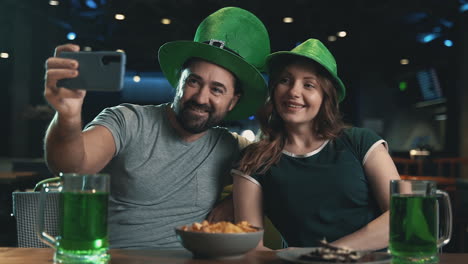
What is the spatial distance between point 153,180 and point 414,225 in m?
1.02

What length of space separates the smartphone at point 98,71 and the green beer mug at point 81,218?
18 cm

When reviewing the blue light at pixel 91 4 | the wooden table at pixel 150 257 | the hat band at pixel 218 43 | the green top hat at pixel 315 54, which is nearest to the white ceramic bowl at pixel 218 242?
the wooden table at pixel 150 257

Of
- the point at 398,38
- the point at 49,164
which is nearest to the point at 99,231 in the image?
the point at 49,164

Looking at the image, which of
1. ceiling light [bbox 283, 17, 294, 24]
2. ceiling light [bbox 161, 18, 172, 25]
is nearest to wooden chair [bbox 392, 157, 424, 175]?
ceiling light [bbox 283, 17, 294, 24]

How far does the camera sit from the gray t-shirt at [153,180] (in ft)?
6.01

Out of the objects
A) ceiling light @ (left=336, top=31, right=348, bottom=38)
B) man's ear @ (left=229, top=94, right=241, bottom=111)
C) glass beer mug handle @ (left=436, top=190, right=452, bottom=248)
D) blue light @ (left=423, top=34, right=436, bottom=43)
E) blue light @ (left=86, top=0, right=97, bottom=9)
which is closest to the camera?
glass beer mug handle @ (left=436, top=190, right=452, bottom=248)

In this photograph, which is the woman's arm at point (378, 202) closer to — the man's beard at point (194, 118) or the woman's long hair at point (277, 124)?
the woman's long hair at point (277, 124)

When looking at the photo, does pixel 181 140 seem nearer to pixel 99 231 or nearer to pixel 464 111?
pixel 99 231

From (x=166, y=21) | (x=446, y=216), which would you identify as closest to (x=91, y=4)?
(x=166, y=21)

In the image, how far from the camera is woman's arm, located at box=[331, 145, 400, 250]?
165 cm

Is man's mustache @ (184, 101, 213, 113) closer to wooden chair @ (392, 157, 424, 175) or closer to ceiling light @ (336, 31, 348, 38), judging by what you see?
wooden chair @ (392, 157, 424, 175)

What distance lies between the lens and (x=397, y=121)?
28.9ft

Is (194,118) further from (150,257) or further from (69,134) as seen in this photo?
(150,257)

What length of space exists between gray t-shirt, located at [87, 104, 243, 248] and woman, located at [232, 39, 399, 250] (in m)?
0.14
